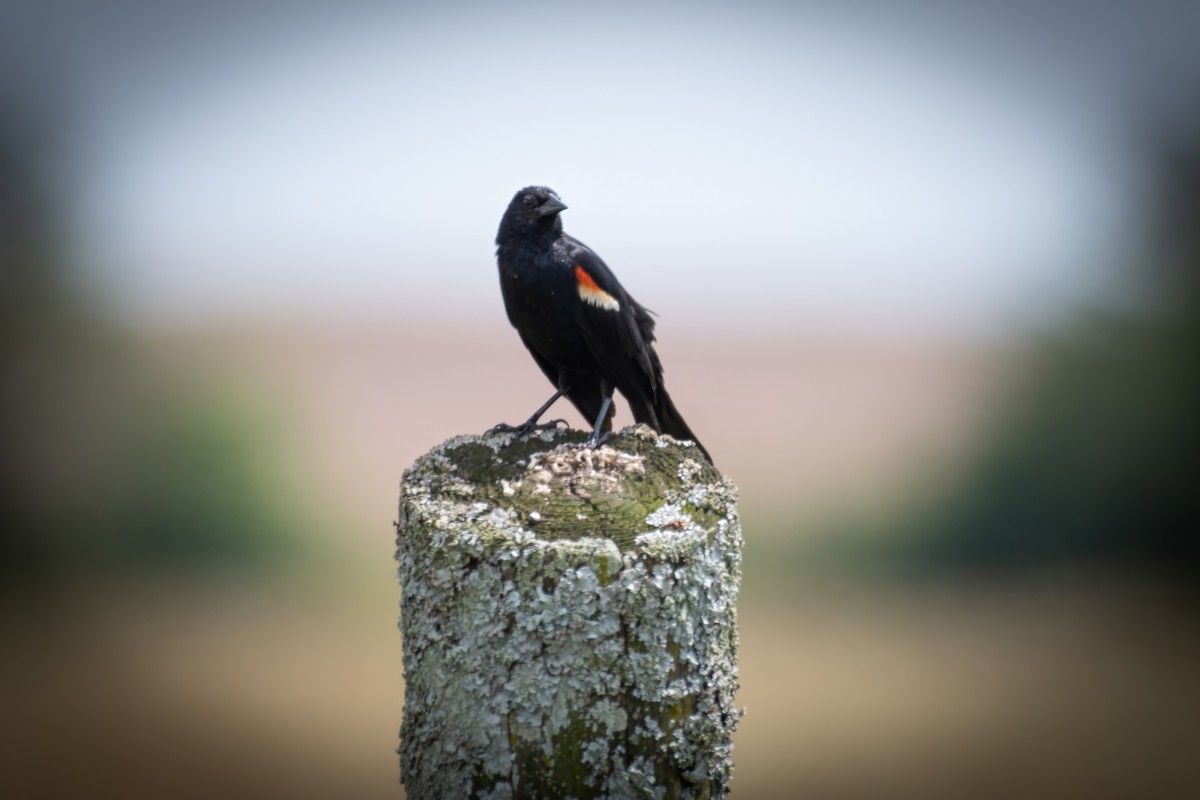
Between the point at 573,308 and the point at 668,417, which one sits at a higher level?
the point at 573,308

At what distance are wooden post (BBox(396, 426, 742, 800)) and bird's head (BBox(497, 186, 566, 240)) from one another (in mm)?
1973

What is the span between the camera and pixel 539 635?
7.38 feet

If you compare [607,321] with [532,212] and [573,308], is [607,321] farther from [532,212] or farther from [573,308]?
[532,212]

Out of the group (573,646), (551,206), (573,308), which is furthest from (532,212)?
(573,646)

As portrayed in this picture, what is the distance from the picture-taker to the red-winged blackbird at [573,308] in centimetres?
409

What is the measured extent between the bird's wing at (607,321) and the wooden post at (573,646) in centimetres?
165

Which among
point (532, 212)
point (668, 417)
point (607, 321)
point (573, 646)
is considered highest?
point (532, 212)

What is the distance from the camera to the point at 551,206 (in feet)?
13.5

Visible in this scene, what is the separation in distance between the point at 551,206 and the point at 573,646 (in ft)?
7.85

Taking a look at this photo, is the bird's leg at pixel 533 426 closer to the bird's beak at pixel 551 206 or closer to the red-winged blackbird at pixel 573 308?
the red-winged blackbird at pixel 573 308

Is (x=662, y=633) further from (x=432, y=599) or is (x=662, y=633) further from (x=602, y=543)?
(x=432, y=599)

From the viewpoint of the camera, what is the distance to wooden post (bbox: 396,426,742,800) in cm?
225

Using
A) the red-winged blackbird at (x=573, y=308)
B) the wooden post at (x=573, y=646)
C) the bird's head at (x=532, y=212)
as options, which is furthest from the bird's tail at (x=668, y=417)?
the wooden post at (x=573, y=646)

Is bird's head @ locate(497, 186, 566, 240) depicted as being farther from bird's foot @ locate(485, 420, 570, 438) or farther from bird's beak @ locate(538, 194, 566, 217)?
bird's foot @ locate(485, 420, 570, 438)
